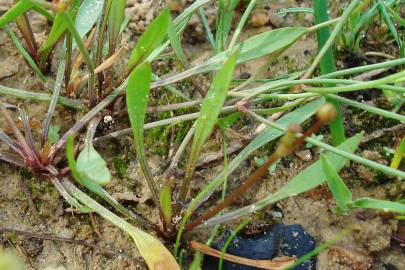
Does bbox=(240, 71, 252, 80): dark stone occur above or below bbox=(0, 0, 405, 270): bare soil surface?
above

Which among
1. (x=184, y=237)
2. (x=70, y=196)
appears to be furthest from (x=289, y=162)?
(x=70, y=196)

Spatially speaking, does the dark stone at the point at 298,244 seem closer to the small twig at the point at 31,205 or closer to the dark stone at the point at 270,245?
the dark stone at the point at 270,245

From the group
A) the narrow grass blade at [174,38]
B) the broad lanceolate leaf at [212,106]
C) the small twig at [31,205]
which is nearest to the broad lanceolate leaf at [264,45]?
the narrow grass blade at [174,38]

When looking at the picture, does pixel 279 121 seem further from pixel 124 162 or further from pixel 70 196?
pixel 70 196

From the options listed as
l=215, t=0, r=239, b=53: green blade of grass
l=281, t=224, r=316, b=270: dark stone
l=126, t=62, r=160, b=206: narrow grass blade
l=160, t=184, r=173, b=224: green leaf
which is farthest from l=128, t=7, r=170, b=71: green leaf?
l=281, t=224, r=316, b=270: dark stone

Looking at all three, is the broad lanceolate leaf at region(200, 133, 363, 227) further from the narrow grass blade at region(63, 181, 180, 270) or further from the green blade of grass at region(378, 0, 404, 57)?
the green blade of grass at region(378, 0, 404, 57)

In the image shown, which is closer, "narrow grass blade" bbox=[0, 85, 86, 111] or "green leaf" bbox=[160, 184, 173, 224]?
"green leaf" bbox=[160, 184, 173, 224]
